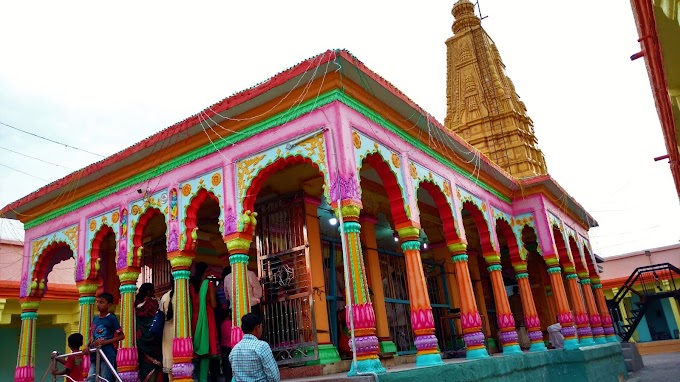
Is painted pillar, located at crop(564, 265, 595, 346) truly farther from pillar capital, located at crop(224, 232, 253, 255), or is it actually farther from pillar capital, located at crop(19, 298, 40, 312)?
pillar capital, located at crop(19, 298, 40, 312)

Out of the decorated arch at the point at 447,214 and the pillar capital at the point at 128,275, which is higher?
the decorated arch at the point at 447,214

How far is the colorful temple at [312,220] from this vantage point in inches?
268

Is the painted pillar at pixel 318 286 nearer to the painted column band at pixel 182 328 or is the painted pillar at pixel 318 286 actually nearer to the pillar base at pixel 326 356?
the pillar base at pixel 326 356

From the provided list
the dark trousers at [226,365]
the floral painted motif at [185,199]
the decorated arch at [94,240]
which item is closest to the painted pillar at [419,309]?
the dark trousers at [226,365]

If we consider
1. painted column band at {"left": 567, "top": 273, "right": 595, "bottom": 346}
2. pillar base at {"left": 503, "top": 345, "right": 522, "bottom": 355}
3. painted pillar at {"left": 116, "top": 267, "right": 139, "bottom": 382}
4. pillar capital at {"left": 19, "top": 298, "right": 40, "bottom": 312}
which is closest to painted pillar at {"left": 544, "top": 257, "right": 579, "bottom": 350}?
painted column band at {"left": 567, "top": 273, "right": 595, "bottom": 346}

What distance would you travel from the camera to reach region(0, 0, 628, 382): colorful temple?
6.80 meters

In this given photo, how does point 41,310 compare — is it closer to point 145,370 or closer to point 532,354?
point 145,370

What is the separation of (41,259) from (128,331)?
3.19 metres

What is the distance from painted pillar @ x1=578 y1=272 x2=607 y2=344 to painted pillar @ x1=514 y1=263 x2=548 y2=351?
315cm

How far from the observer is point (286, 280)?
8.45m

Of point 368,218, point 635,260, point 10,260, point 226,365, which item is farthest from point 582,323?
point 635,260

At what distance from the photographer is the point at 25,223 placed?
10.6 meters

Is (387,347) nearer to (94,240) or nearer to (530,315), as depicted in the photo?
(530,315)

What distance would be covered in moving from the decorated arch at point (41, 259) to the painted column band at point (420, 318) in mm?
6451
